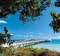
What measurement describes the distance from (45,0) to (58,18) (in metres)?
2.71

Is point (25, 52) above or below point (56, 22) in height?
below

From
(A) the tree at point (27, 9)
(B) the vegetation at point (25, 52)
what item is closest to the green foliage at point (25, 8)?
(A) the tree at point (27, 9)

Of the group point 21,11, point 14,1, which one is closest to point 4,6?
point 14,1

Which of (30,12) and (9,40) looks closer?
(9,40)

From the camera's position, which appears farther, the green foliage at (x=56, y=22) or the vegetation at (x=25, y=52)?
the green foliage at (x=56, y=22)

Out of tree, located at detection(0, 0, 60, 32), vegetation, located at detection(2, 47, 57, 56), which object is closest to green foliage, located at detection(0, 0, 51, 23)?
tree, located at detection(0, 0, 60, 32)

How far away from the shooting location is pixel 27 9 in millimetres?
20047

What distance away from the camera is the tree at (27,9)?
1759cm

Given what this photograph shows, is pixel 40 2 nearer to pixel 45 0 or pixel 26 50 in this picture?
pixel 45 0

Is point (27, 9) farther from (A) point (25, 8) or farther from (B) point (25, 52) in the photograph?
(B) point (25, 52)

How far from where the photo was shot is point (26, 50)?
1833cm

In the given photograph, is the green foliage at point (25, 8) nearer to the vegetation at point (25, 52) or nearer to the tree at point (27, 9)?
the tree at point (27, 9)

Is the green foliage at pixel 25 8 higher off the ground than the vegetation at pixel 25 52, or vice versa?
the green foliage at pixel 25 8

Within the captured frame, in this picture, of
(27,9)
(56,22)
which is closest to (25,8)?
(27,9)
